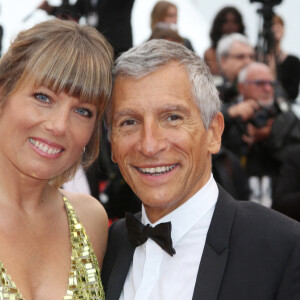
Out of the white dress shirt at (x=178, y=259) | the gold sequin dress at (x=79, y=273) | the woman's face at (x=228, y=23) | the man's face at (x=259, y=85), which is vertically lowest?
the gold sequin dress at (x=79, y=273)

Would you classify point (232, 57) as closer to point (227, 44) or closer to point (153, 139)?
point (227, 44)

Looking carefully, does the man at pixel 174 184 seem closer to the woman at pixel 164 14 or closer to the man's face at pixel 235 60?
the man's face at pixel 235 60

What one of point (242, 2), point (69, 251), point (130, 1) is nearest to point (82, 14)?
point (130, 1)

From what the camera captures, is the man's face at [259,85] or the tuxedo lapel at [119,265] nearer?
the tuxedo lapel at [119,265]

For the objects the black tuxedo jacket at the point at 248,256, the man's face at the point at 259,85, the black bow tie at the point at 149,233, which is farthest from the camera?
the man's face at the point at 259,85

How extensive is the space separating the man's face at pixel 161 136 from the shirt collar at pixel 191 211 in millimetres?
29

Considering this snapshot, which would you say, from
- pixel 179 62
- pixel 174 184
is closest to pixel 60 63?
pixel 179 62

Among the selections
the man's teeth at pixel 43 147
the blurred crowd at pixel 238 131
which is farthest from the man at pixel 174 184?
the blurred crowd at pixel 238 131

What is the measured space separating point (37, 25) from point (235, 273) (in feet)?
3.87

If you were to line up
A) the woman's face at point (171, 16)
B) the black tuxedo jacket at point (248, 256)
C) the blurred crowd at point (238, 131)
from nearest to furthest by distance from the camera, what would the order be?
the black tuxedo jacket at point (248, 256) < the blurred crowd at point (238, 131) < the woman's face at point (171, 16)

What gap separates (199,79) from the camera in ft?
7.07

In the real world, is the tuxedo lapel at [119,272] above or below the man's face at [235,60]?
below

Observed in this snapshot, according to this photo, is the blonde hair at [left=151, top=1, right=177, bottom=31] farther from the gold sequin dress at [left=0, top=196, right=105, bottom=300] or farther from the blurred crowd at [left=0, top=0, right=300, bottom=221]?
the gold sequin dress at [left=0, top=196, right=105, bottom=300]

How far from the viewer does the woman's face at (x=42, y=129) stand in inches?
85.6
